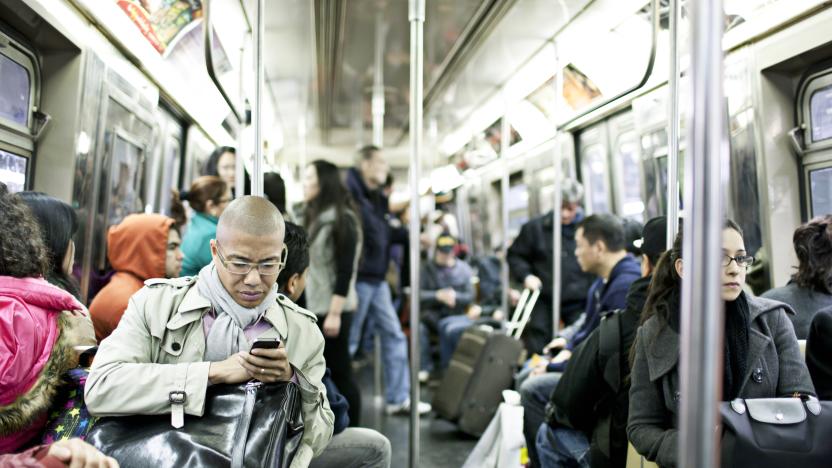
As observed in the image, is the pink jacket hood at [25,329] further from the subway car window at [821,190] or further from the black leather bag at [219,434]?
the subway car window at [821,190]

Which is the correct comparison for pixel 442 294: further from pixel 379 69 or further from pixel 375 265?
pixel 379 69

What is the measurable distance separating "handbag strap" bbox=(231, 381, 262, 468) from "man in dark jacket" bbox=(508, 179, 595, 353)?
12.8ft

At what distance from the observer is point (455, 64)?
7.00 meters

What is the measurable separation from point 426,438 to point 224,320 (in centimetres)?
331

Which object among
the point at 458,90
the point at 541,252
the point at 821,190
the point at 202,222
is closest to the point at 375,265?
the point at 541,252

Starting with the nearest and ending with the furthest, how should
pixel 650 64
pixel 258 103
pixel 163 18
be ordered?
1. pixel 258 103
2. pixel 650 64
3. pixel 163 18

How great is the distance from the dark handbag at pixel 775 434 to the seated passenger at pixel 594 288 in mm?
1574

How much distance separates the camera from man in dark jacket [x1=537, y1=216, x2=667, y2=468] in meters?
2.64

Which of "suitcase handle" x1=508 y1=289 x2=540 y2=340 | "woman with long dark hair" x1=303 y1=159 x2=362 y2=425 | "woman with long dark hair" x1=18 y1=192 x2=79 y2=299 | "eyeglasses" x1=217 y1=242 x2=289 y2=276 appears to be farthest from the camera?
"suitcase handle" x1=508 y1=289 x2=540 y2=340

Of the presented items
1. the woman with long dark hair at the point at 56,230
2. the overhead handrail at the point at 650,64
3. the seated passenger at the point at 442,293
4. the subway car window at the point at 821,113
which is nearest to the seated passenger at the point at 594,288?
the overhead handrail at the point at 650,64

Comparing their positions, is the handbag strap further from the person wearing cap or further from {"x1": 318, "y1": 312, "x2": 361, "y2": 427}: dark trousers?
the person wearing cap

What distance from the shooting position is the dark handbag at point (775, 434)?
176 cm

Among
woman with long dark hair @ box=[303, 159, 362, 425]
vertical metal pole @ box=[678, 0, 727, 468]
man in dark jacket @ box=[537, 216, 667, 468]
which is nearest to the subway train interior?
vertical metal pole @ box=[678, 0, 727, 468]

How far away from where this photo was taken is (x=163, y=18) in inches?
146
